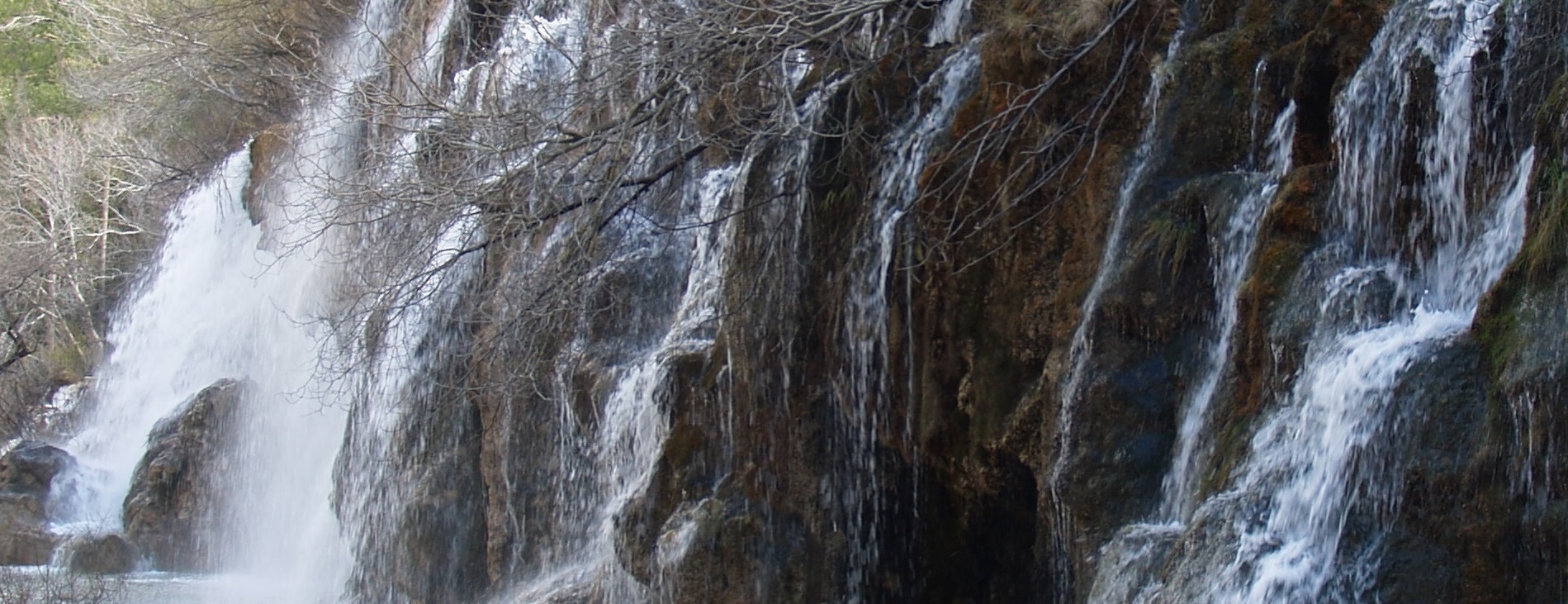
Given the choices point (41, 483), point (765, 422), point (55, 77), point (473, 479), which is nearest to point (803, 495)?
point (765, 422)

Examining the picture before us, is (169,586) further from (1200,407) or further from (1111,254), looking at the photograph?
(1200,407)

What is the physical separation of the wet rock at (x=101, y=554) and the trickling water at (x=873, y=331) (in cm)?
1053

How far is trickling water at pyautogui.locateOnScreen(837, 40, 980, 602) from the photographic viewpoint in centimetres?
867

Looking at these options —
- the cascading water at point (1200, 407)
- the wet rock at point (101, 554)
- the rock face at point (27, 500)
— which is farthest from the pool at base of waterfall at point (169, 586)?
the cascading water at point (1200, 407)

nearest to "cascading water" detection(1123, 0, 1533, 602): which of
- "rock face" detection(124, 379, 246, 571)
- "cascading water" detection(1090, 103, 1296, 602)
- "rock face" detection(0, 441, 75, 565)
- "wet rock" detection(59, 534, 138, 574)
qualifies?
"cascading water" detection(1090, 103, 1296, 602)

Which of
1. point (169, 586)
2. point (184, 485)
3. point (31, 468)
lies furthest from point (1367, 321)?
point (31, 468)

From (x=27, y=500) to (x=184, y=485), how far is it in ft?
5.71

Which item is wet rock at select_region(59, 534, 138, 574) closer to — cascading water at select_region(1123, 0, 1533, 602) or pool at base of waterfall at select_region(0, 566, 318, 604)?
pool at base of waterfall at select_region(0, 566, 318, 604)

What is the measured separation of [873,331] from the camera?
8688 mm

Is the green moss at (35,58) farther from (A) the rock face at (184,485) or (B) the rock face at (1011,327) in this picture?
(B) the rock face at (1011,327)

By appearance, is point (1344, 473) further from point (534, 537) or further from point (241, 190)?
point (241, 190)

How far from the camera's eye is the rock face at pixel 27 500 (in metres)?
18.4

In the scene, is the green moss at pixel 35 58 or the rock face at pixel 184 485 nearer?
the rock face at pixel 184 485

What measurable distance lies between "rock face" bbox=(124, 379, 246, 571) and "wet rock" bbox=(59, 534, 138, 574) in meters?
0.37
